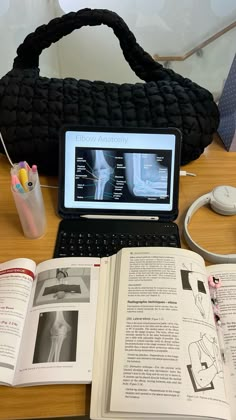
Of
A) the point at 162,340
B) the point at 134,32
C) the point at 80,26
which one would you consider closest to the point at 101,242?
the point at 162,340

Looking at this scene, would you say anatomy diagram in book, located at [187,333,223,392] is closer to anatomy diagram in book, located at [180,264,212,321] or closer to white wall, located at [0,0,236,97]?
anatomy diagram in book, located at [180,264,212,321]

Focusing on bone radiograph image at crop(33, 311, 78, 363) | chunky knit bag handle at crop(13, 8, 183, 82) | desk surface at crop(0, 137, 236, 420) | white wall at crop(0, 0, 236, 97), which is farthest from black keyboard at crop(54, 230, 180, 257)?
white wall at crop(0, 0, 236, 97)

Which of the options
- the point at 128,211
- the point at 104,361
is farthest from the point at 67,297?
the point at 128,211

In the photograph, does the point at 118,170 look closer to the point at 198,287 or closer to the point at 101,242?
the point at 101,242

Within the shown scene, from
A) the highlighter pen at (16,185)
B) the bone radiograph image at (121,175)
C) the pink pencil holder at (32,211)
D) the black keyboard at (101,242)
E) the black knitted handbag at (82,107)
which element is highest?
the black knitted handbag at (82,107)

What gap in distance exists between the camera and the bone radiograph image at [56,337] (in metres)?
0.46

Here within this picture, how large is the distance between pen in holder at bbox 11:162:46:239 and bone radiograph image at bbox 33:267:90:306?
100 millimetres

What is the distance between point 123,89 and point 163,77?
0.41 ft

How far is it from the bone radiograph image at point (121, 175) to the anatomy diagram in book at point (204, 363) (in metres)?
0.27

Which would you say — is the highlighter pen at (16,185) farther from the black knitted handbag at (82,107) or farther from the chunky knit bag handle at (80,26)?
the chunky knit bag handle at (80,26)

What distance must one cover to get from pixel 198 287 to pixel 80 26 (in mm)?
588

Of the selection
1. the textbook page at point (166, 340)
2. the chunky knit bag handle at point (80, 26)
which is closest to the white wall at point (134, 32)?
the chunky knit bag handle at point (80, 26)

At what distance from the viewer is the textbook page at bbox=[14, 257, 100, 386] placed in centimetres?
45

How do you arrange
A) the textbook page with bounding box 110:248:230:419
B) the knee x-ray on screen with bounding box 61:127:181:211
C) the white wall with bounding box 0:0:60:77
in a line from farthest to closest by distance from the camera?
the white wall with bounding box 0:0:60:77 < the knee x-ray on screen with bounding box 61:127:181:211 < the textbook page with bounding box 110:248:230:419
